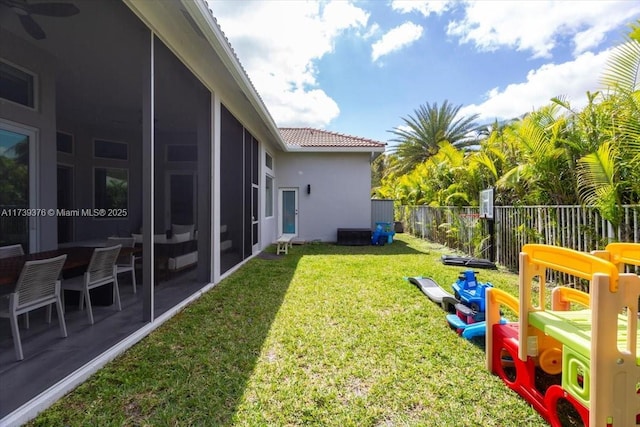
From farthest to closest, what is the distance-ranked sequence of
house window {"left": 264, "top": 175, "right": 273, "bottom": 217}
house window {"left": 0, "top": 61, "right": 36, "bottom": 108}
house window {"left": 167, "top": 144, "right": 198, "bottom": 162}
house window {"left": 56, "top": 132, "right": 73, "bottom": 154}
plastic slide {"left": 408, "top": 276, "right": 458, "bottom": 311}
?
house window {"left": 264, "top": 175, "right": 273, "bottom": 217}, house window {"left": 167, "top": 144, "right": 198, "bottom": 162}, house window {"left": 56, "top": 132, "right": 73, "bottom": 154}, house window {"left": 0, "top": 61, "right": 36, "bottom": 108}, plastic slide {"left": 408, "top": 276, "right": 458, "bottom": 311}

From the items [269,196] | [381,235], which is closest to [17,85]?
[269,196]

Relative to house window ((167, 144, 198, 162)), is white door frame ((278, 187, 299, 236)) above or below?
below

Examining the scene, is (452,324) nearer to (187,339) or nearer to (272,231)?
(187,339)

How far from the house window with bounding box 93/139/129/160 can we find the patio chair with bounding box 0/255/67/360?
7499 mm

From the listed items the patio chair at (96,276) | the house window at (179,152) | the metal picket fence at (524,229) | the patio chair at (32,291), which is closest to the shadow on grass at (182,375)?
the patio chair at (32,291)

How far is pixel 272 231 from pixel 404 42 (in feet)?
29.6

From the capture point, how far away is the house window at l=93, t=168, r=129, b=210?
8.95 metres

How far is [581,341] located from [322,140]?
1186 cm

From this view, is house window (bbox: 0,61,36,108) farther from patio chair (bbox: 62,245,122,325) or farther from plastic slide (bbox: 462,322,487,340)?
plastic slide (bbox: 462,322,487,340)

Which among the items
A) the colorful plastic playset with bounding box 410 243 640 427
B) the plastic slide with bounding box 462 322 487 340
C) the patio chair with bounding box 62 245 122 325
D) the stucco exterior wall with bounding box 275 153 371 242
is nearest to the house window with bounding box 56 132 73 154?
the patio chair with bounding box 62 245 122 325

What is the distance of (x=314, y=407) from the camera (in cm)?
225

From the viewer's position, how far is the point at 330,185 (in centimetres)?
1230

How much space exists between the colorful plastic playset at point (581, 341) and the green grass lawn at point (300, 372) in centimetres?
31

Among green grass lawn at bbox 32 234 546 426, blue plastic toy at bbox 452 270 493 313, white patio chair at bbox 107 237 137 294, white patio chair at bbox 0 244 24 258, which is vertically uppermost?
white patio chair at bbox 0 244 24 258
